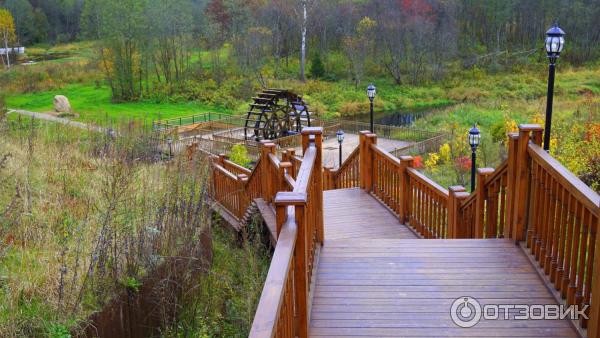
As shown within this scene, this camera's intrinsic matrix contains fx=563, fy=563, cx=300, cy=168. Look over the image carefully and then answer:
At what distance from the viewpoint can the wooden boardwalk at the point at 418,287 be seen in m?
3.42

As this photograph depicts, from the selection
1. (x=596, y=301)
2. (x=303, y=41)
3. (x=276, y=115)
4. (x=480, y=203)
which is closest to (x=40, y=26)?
(x=303, y=41)

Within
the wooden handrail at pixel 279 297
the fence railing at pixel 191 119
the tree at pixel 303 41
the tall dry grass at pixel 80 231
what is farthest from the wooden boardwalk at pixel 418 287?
the tree at pixel 303 41

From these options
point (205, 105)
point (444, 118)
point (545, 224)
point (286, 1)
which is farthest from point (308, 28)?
point (545, 224)

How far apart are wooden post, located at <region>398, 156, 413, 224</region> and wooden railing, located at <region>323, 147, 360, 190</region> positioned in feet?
5.32

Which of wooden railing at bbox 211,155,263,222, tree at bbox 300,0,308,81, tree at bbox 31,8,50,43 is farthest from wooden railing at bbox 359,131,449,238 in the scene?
tree at bbox 31,8,50,43

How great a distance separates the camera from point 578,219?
3.41m

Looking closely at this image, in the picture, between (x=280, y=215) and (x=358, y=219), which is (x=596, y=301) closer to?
(x=280, y=215)

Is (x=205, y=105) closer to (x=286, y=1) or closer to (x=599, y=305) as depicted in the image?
(x=286, y=1)

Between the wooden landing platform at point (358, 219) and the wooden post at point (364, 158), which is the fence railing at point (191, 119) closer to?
the wooden post at point (364, 158)

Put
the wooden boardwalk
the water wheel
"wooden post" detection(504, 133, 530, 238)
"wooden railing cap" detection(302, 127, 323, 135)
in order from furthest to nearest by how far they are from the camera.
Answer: the water wheel
"wooden railing cap" detection(302, 127, 323, 135)
"wooden post" detection(504, 133, 530, 238)
the wooden boardwalk

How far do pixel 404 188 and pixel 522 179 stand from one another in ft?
7.37

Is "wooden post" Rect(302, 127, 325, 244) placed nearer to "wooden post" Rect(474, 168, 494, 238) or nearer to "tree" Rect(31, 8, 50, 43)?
"wooden post" Rect(474, 168, 494, 238)

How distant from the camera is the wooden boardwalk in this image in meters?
3.42

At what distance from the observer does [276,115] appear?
2397 cm
